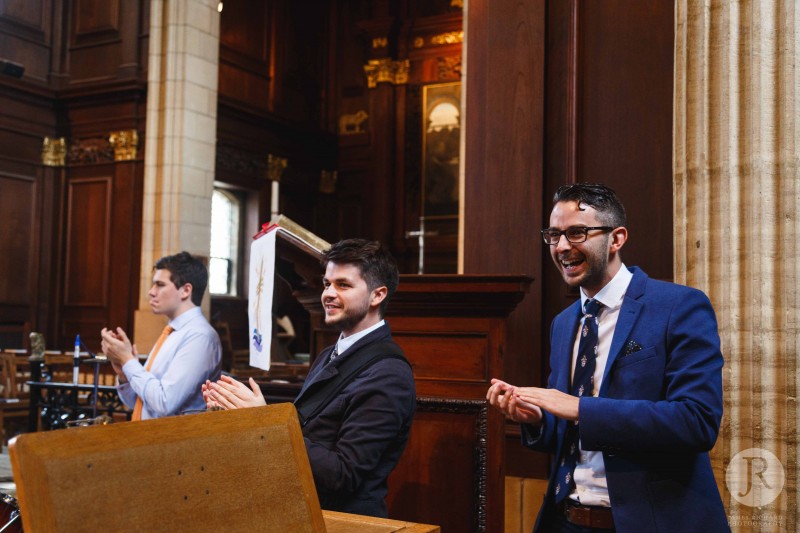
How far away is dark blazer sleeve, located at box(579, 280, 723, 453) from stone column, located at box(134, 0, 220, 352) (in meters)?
9.16

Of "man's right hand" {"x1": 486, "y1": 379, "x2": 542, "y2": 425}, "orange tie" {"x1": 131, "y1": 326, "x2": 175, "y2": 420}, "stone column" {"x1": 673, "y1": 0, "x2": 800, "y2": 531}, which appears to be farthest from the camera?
"orange tie" {"x1": 131, "y1": 326, "x2": 175, "y2": 420}

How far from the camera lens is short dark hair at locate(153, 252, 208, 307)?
3875 mm

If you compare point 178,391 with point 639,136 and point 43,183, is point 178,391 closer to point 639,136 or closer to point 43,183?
point 639,136

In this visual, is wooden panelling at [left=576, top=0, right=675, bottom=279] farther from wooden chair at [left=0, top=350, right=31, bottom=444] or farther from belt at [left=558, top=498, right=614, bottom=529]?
wooden chair at [left=0, top=350, right=31, bottom=444]

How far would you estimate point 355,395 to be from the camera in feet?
7.93

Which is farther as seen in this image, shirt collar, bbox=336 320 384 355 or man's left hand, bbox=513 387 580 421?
shirt collar, bbox=336 320 384 355

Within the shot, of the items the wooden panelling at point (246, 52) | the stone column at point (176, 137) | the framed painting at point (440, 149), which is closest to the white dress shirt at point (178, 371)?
the stone column at point (176, 137)

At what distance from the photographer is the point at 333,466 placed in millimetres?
2279

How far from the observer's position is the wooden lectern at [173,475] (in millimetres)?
1209

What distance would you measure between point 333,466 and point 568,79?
215cm

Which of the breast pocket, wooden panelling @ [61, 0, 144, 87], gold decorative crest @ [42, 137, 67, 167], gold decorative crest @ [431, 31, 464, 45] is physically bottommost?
the breast pocket

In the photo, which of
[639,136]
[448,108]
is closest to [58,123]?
[448,108]

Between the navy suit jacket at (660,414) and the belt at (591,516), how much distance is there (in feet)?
0.27

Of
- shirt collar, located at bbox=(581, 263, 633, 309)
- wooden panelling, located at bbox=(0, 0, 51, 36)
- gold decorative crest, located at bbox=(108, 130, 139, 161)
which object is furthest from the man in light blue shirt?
wooden panelling, located at bbox=(0, 0, 51, 36)
